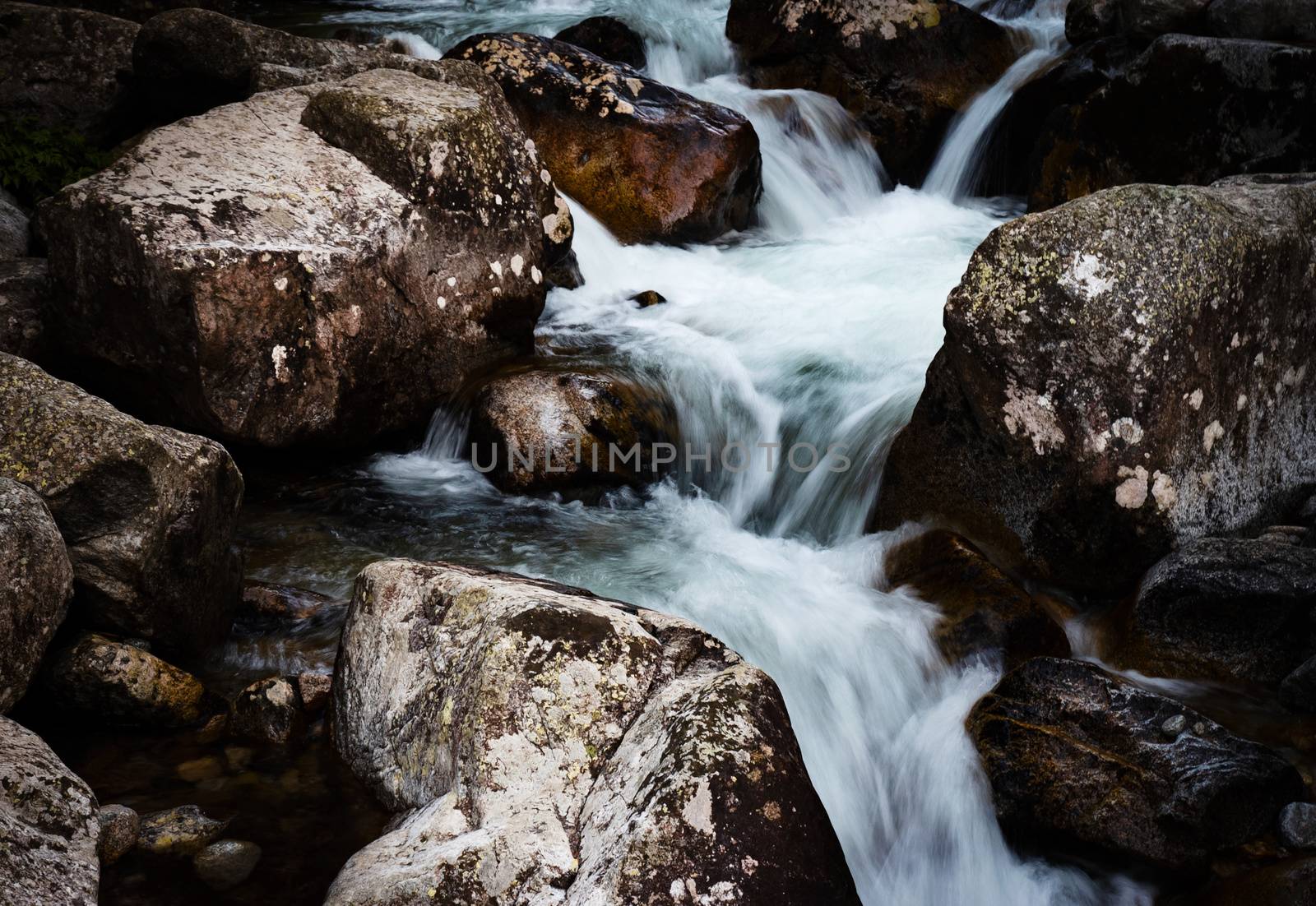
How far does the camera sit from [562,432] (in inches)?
238

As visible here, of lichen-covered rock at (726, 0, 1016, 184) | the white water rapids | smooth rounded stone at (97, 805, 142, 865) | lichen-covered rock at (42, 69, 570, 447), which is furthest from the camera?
lichen-covered rock at (726, 0, 1016, 184)

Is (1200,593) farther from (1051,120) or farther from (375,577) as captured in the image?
(1051,120)

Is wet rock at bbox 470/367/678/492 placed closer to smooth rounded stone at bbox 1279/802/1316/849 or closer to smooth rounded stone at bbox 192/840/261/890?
smooth rounded stone at bbox 192/840/261/890

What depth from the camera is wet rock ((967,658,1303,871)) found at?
354 cm

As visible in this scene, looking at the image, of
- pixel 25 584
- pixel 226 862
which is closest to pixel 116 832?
pixel 226 862

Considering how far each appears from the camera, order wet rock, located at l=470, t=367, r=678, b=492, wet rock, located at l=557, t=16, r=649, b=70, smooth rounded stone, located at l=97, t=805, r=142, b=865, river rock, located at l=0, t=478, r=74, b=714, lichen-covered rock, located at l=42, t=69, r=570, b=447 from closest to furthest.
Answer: smooth rounded stone, located at l=97, t=805, r=142, b=865
river rock, located at l=0, t=478, r=74, b=714
lichen-covered rock, located at l=42, t=69, r=570, b=447
wet rock, located at l=470, t=367, r=678, b=492
wet rock, located at l=557, t=16, r=649, b=70

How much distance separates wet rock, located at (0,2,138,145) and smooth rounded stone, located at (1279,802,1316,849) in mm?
8776

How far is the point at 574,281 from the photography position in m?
7.88

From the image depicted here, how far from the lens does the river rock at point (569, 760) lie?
2641mm

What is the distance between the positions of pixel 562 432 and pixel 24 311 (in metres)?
3.05

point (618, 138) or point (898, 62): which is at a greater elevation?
point (898, 62)

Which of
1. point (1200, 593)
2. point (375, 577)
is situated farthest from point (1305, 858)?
point (375, 577)

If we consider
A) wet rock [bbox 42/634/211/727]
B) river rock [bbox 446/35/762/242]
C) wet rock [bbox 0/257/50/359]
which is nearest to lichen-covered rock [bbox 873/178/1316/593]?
wet rock [bbox 42/634/211/727]

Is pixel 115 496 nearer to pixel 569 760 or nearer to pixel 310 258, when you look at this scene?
pixel 310 258
